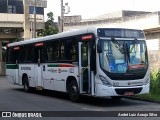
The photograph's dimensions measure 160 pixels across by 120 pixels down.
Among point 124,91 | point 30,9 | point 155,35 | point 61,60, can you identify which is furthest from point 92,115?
point 30,9

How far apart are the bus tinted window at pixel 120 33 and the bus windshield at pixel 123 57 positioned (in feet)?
0.77

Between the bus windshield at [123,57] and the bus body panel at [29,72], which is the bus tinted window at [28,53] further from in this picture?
the bus windshield at [123,57]

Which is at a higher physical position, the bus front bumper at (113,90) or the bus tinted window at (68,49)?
the bus tinted window at (68,49)

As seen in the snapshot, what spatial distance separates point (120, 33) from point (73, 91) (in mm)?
3186

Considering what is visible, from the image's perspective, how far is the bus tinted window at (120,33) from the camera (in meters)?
15.7

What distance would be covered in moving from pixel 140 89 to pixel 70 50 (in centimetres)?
350

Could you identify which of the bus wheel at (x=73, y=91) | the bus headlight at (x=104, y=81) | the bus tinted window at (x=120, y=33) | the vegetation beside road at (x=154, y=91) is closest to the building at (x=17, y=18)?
the vegetation beside road at (x=154, y=91)

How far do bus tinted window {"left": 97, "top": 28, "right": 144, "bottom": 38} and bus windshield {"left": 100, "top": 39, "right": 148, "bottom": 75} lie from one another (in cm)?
24

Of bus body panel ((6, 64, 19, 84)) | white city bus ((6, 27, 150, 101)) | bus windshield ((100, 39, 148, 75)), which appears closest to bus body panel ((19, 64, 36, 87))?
bus body panel ((6, 64, 19, 84))

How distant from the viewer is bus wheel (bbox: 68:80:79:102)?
55.1 ft

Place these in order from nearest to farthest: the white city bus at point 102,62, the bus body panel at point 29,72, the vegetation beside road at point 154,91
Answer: the white city bus at point 102,62 < the vegetation beside road at point 154,91 < the bus body panel at point 29,72

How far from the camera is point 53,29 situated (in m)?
59.8

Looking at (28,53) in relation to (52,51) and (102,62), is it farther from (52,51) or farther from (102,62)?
(102,62)

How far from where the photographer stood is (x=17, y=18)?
201 ft
